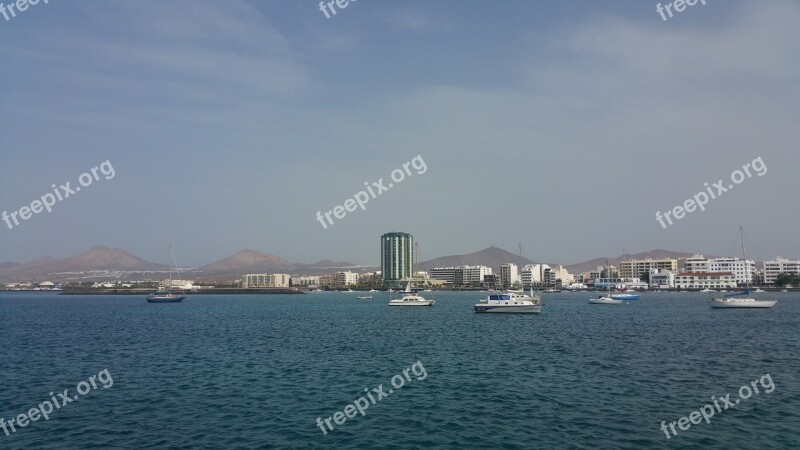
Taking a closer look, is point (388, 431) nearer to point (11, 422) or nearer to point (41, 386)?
point (11, 422)

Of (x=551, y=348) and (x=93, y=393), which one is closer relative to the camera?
(x=93, y=393)

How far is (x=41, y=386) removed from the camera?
93.3ft

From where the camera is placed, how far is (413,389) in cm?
2706

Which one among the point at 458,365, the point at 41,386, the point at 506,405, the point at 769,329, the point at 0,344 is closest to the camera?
the point at 506,405

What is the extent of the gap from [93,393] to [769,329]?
56737 mm

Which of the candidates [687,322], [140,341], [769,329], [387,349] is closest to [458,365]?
[387,349]
